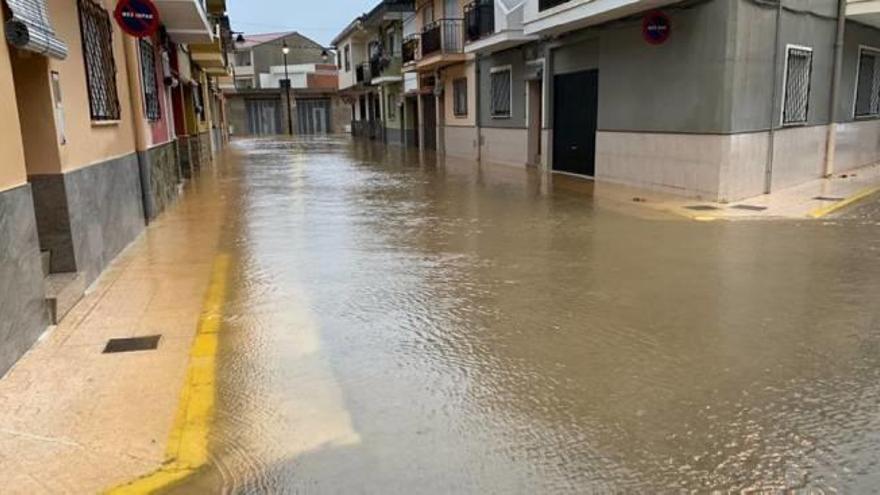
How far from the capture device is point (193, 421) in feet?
12.1

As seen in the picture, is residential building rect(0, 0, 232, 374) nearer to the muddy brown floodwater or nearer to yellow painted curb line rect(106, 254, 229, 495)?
yellow painted curb line rect(106, 254, 229, 495)

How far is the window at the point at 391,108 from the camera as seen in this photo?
1427 inches

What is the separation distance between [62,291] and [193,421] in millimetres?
2540

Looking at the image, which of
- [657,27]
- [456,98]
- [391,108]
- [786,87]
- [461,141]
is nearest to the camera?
[657,27]

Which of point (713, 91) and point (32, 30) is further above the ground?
point (32, 30)

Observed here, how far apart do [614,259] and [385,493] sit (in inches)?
192

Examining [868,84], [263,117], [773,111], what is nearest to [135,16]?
[773,111]

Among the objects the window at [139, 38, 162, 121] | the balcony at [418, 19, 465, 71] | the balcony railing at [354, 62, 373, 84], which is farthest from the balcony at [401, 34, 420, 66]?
the window at [139, 38, 162, 121]

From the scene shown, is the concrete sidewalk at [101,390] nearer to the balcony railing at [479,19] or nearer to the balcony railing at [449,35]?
the balcony railing at [479,19]

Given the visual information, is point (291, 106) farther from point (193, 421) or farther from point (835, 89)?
point (193, 421)

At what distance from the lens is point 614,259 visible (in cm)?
729

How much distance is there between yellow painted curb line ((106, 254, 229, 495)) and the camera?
10.1 feet

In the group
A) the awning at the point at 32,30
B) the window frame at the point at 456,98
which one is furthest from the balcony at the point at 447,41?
the awning at the point at 32,30

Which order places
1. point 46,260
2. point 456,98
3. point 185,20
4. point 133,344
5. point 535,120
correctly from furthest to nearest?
point 456,98 < point 535,120 < point 185,20 < point 46,260 < point 133,344
